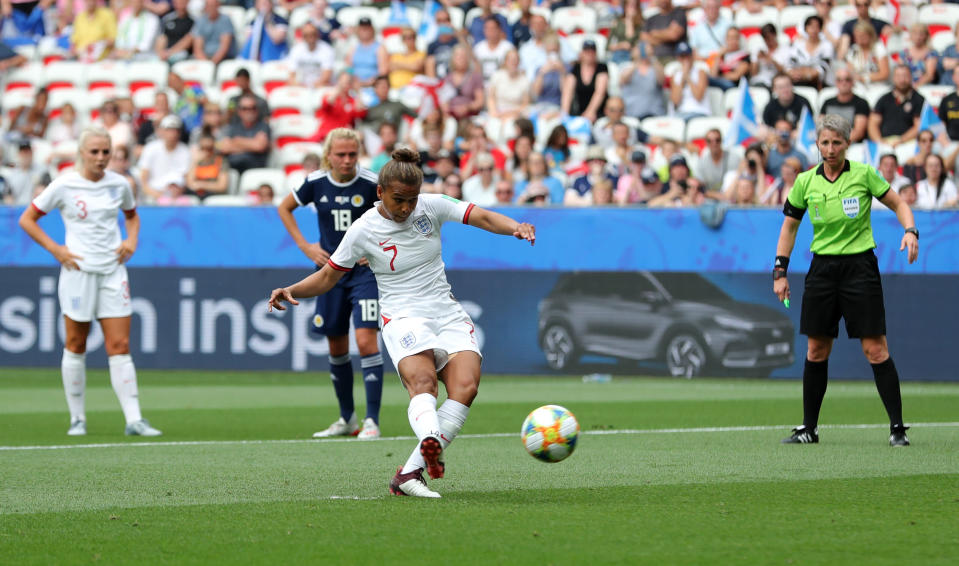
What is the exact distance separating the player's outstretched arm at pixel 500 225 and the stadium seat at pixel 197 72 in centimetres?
1738

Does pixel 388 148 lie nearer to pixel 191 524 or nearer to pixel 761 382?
pixel 761 382

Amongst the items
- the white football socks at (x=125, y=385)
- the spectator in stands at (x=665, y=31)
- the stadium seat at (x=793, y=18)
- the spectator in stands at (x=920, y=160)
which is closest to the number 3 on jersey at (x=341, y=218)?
the white football socks at (x=125, y=385)

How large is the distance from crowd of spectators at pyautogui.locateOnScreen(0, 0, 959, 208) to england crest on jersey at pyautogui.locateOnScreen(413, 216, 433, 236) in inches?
423

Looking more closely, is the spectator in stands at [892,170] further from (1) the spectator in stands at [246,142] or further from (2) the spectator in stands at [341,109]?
(1) the spectator in stands at [246,142]

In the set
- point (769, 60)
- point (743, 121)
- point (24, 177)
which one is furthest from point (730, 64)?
point (24, 177)

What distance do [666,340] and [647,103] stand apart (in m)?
4.81

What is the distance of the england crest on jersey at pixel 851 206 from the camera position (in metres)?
10.1

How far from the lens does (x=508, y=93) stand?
2184 centimetres

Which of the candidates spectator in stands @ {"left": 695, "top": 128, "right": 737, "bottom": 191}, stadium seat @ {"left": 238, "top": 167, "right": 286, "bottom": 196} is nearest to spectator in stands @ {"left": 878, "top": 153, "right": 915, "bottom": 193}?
spectator in stands @ {"left": 695, "top": 128, "right": 737, "bottom": 191}

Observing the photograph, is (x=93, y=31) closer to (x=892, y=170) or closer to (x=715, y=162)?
(x=715, y=162)

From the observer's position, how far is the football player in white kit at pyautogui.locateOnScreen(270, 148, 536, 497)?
759cm

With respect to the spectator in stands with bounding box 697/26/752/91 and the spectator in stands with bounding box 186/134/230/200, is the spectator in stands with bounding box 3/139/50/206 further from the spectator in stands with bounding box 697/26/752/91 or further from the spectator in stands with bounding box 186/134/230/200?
the spectator in stands with bounding box 697/26/752/91

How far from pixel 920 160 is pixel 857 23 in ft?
10.3

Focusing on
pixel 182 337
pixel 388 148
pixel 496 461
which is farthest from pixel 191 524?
pixel 388 148
